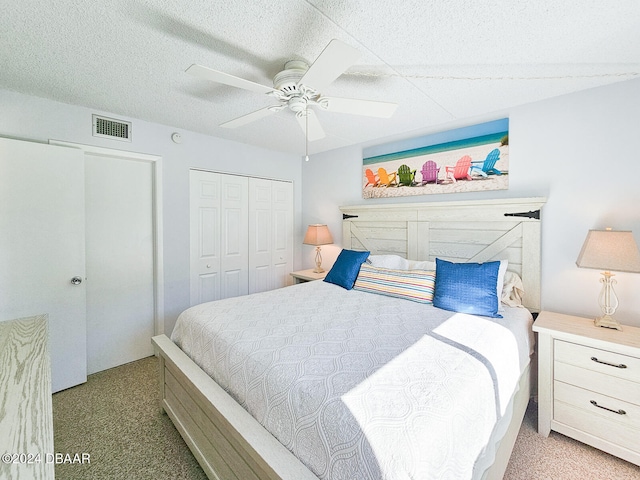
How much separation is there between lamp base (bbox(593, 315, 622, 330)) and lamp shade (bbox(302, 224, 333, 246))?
249 centimetres

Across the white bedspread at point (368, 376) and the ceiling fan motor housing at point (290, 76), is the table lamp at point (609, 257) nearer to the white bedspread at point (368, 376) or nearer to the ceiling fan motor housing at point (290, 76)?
the white bedspread at point (368, 376)

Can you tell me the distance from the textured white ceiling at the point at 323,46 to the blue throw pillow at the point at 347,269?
4.72 ft

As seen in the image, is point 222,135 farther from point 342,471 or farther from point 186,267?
point 342,471

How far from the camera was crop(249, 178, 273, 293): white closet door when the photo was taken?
12.2ft

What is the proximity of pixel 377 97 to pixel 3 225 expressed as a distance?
2.88m

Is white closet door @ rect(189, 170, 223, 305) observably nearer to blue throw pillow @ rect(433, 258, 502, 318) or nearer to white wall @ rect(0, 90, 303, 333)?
white wall @ rect(0, 90, 303, 333)

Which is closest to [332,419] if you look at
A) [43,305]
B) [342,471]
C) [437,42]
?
[342,471]

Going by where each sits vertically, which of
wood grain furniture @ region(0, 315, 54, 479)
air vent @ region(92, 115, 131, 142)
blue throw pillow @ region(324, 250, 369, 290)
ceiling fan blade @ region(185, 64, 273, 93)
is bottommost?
wood grain furniture @ region(0, 315, 54, 479)

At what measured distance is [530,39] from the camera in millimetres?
1508

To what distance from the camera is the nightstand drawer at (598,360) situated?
159 centimetres

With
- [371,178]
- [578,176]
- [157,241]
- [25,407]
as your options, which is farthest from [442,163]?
[25,407]

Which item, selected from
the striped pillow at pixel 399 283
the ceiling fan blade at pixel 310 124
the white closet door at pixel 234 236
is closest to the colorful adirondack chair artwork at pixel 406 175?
the striped pillow at pixel 399 283

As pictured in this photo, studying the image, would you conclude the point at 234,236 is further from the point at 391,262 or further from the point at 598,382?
the point at 598,382

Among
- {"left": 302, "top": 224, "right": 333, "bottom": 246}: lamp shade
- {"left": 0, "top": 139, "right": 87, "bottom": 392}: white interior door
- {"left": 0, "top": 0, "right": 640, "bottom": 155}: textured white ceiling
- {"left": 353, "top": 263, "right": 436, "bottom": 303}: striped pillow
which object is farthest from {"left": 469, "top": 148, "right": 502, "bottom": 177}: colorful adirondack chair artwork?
{"left": 0, "top": 139, "right": 87, "bottom": 392}: white interior door
